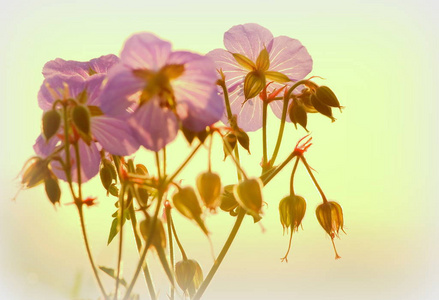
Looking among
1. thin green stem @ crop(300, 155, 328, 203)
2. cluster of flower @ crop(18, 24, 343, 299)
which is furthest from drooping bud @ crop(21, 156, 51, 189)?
thin green stem @ crop(300, 155, 328, 203)

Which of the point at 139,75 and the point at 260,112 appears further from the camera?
the point at 260,112

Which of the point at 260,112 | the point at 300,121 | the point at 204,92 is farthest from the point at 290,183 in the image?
the point at 204,92

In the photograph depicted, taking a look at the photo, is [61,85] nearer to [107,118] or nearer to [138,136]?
[107,118]

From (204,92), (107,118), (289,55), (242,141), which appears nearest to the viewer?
(204,92)

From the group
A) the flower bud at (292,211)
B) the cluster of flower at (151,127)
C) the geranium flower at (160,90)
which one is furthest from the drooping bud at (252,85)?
the geranium flower at (160,90)

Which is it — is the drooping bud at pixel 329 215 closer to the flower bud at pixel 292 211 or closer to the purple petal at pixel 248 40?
the flower bud at pixel 292 211
